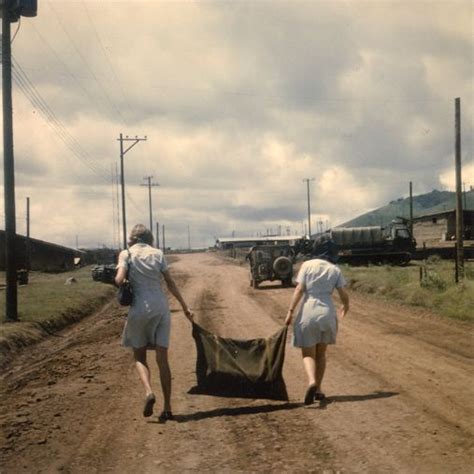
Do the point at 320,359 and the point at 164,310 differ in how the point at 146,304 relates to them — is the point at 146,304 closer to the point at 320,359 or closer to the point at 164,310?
the point at 164,310

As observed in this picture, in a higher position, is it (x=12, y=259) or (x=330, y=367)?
(x=12, y=259)

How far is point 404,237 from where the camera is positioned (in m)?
46.5

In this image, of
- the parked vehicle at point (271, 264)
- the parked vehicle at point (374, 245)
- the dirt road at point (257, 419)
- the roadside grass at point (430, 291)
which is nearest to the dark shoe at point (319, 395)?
the dirt road at point (257, 419)

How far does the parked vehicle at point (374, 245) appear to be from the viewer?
45.7 meters

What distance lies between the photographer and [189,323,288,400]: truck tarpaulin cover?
7.00 m

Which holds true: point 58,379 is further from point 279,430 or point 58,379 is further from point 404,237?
point 404,237

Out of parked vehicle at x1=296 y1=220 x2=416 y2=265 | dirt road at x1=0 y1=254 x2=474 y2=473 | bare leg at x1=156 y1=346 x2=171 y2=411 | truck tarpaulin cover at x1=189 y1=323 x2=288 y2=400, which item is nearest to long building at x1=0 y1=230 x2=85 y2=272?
parked vehicle at x1=296 y1=220 x2=416 y2=265

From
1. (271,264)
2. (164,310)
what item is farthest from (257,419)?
(271,264)

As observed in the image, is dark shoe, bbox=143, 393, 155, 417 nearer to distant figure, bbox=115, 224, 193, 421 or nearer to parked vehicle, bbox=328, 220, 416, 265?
distant figure, bbox=115, 224, 193, 421

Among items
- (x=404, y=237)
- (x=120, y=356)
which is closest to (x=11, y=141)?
(x=120, y=356)

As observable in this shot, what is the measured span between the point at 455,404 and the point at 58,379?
19.1ft

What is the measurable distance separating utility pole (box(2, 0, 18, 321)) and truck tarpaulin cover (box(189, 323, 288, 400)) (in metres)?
11.2

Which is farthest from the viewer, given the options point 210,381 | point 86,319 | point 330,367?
point 86,319

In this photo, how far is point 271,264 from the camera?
1167 inches
